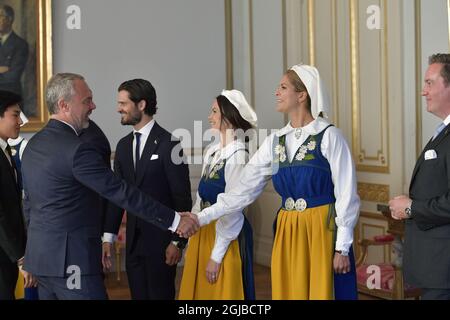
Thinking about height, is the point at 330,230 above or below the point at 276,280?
above

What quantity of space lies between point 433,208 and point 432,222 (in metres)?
0.07

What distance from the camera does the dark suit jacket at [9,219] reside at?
3.40 meters

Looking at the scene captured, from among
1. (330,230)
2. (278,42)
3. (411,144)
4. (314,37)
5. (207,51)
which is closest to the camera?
(330,230)

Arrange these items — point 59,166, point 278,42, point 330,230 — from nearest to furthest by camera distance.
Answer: point 59,166, point 330,230, point 278,42

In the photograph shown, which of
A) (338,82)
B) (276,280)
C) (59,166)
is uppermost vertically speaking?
(338,82)

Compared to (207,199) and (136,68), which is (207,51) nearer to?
(136,68)

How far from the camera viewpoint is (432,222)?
295cm

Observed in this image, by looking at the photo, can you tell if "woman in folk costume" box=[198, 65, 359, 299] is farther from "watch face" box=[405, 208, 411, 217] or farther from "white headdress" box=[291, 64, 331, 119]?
"watch face" box=[405, 208, 411, 217]

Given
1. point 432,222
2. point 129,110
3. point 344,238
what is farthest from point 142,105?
point 432,222

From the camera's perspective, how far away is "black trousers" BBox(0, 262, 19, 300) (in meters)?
3.41

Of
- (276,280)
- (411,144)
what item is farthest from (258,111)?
(276,280)

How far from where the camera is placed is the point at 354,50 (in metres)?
6.05

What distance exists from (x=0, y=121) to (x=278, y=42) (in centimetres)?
385

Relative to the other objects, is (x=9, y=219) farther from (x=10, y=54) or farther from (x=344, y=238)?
(x=10, y=54)
